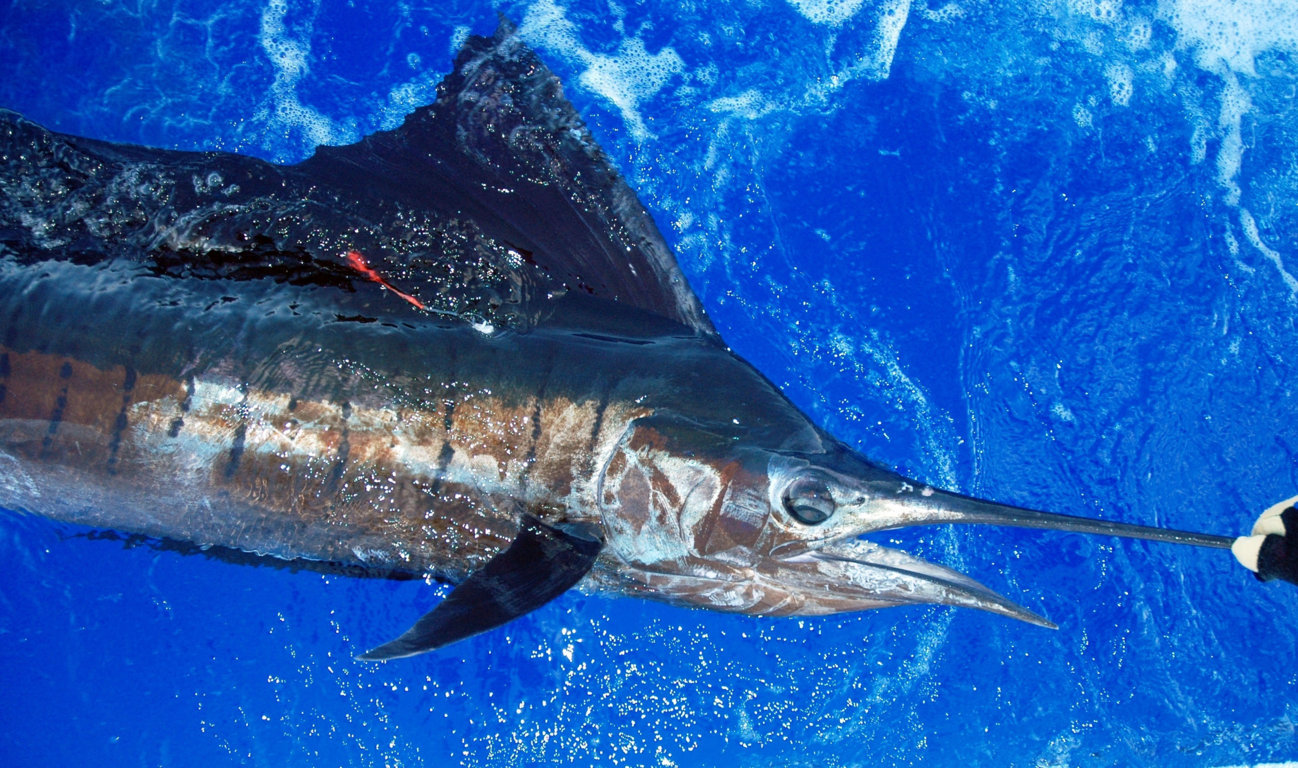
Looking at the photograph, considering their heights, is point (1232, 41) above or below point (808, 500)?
→ above

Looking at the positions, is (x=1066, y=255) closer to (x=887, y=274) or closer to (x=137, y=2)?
(x=887, y=274)

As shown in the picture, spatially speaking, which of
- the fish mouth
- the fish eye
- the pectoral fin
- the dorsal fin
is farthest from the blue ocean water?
the fish eye

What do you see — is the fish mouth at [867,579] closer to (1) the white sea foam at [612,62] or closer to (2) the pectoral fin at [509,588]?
(2) the pectoral fin at [509,588]

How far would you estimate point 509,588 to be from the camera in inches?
76.3

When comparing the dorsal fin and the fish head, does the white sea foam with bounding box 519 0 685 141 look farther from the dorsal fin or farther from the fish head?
the fish head

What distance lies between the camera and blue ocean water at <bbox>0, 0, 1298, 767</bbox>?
3102 millimetres

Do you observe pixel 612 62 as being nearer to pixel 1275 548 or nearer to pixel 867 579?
pixel 867 579

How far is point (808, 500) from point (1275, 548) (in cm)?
102

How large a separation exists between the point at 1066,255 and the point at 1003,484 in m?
0.99

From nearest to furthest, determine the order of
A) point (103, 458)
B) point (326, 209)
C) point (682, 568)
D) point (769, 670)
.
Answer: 1. point (682, 568)
2. point (103, 458)
3. point (326, 209)
4. point (769, 670)

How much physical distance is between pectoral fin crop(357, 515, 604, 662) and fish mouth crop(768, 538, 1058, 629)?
1.69 feet

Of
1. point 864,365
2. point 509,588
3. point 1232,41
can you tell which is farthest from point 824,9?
point 509,588

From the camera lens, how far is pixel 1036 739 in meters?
3.33

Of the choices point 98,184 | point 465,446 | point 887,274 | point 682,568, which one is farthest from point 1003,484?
point 98,184
